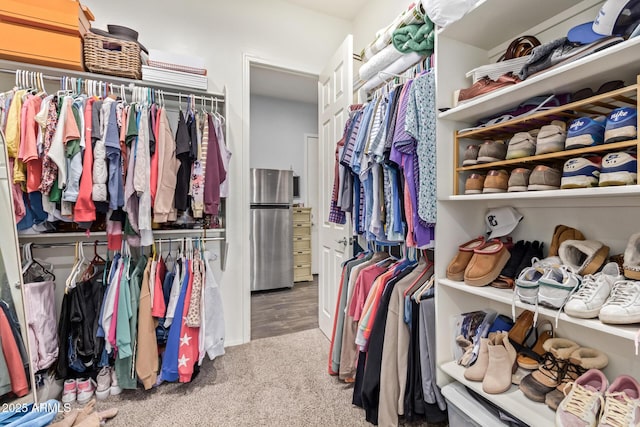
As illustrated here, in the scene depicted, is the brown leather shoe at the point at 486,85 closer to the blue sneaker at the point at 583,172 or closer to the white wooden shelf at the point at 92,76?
the blue sneaker at the point at 583,172

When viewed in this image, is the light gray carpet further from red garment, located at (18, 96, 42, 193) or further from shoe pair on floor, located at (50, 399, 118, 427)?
red garment, located at (18, 96, 42, 193)

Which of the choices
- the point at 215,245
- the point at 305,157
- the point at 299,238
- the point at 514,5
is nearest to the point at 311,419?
the point at 215,245

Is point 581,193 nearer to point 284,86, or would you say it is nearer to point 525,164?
point 525,164

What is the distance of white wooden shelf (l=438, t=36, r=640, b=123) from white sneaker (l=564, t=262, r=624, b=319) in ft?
2.09

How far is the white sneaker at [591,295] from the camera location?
0.87 metres

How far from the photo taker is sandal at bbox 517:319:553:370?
113cm

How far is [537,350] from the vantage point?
1.17 meters

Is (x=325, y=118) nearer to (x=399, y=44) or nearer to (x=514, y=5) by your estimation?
(x=399, y=44)

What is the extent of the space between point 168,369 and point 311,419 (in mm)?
916

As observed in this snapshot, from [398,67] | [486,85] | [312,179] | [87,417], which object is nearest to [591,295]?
[486,85]

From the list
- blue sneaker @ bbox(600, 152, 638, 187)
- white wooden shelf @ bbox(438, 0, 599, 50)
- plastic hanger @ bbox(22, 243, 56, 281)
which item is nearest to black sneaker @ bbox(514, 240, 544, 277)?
blue sneaker @ bbox(600, 152, 638, 187)

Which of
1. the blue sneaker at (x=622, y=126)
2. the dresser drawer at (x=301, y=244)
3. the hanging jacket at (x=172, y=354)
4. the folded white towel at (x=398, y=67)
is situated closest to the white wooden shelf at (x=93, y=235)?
the hanging jacket at (x=172, y=354)

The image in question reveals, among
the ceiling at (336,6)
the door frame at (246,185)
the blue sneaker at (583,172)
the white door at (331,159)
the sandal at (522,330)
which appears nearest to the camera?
the blue sneaker at (583,172)

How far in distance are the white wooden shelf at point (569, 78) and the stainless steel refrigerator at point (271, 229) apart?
2.94 meters
